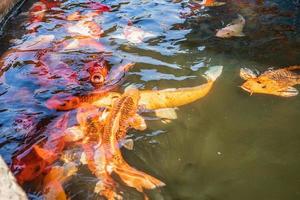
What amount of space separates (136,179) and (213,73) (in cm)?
217

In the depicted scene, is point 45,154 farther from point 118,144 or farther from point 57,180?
point 118,144

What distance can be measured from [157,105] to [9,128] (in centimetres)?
174

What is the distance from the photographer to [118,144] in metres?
3.90

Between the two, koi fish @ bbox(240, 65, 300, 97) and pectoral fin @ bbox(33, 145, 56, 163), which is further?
koi fish @ bbox(240, 65, 300, 97)

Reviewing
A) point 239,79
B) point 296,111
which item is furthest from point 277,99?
point 239,79

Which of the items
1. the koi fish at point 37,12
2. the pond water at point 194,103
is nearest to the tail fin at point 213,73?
the pond water at point 194,103

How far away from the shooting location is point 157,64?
17.8ft


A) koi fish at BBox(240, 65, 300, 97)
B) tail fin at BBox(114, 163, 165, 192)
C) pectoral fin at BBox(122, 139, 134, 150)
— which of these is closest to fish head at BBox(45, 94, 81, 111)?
pectoral fin at BBox(122, 139, 134, 150)

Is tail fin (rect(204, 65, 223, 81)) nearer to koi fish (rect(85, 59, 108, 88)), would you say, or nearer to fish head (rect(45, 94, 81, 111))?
koi fish (rect(85, 59, 108, 88))

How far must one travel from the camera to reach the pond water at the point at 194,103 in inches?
136

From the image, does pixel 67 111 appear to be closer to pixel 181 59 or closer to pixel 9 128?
pixel 9 128

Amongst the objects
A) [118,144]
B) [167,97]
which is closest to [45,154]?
[118,144]

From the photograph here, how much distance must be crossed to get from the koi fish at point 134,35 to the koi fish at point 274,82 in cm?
200

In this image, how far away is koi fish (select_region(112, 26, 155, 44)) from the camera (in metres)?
6.18
